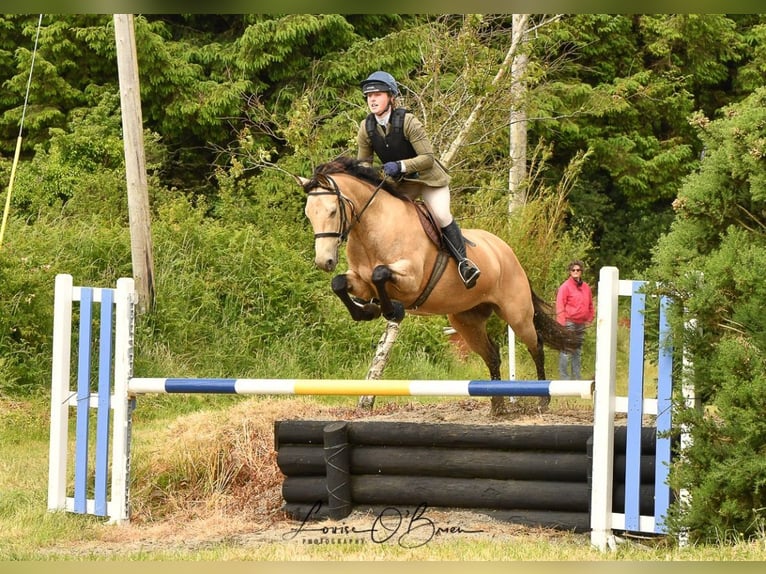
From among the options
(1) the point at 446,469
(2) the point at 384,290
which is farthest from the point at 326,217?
(1) the point at 446,469

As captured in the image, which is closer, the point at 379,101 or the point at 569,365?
the point at 379,101

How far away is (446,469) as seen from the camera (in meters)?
6.54

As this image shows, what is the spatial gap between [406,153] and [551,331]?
7.39 feet

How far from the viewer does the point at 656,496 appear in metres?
5.82

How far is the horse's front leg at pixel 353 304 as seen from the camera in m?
6.34

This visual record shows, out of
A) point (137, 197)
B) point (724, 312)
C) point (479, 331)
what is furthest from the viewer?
point (137, 197)

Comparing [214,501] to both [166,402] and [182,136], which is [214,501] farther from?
[182,136]

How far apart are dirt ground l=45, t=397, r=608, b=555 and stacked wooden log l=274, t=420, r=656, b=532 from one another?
10 centimetres

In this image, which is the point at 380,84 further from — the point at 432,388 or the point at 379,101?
the point at 432,388

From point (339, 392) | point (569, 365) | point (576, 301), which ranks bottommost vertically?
point (569, 365)

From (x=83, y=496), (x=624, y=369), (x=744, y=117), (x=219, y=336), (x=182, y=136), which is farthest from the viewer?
(x=182, y=136)

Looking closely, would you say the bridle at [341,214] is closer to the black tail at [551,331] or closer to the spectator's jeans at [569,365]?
the black tail at [551,331]

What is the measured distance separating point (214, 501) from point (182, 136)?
13283 mm

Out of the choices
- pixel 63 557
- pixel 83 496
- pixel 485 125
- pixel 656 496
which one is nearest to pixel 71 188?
pixel 485 125
